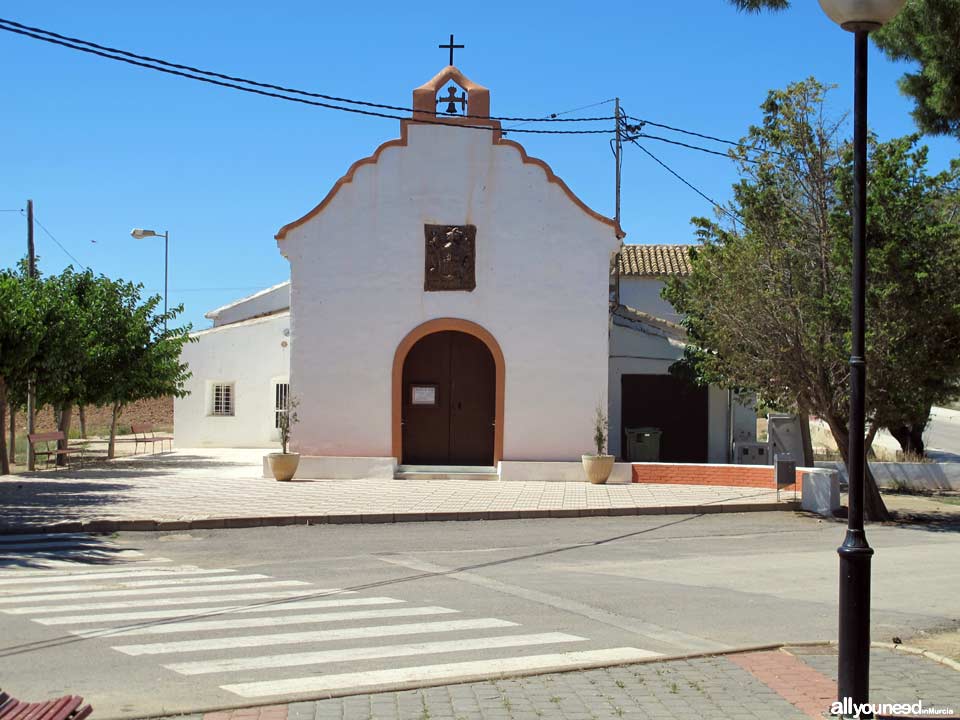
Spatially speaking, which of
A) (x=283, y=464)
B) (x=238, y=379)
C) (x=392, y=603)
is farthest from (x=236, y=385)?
(x=392, y=603)

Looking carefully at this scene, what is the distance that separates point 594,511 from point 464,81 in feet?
35.4

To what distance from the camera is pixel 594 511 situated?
17.4 metres

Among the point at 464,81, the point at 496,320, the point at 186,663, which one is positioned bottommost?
the point at 186,663

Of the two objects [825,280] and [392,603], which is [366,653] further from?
[825,280]

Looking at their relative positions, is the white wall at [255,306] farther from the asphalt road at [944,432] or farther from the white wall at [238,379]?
the asphalt road at [944,432]

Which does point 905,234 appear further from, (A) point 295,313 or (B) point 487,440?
(A) point 295,313

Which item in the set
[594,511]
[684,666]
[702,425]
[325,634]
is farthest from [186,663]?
[702,425]

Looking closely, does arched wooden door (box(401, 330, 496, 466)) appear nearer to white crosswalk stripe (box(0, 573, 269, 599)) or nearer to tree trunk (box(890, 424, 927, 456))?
white crosswalk stripe (box(0, 573, 269, 599))

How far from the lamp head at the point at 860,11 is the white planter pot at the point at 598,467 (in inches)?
628

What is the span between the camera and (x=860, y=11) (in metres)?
6.46

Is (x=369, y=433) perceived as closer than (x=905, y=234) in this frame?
No

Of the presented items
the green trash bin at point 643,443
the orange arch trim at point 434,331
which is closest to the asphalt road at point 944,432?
the green trash bin at point 643,443

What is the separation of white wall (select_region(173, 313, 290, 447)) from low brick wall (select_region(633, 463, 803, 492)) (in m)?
13.3

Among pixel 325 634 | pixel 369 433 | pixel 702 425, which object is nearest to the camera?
pixel 325 634
